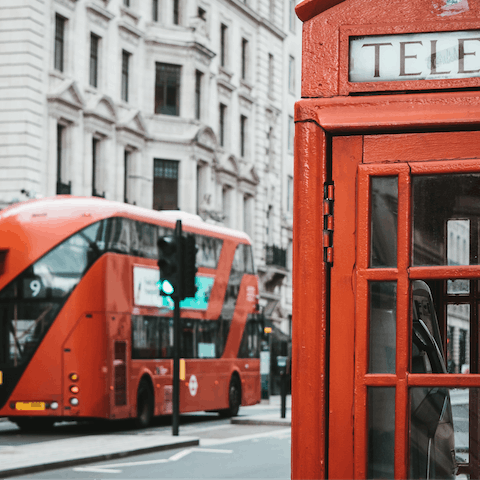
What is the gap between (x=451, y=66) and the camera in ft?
10.5

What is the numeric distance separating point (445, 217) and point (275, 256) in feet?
143

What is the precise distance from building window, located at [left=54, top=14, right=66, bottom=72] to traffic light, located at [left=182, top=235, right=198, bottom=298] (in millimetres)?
15678

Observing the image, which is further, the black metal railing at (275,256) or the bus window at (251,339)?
the black metal railing at (275,256)

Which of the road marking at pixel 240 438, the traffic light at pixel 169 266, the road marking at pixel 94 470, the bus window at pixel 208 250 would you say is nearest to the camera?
the road marking at pixel 94 470

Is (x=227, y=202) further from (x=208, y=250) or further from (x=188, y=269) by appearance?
(x=188, y=269)

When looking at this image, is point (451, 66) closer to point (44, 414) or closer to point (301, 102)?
point (301, 102)

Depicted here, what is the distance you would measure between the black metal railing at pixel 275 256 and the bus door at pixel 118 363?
26800mm

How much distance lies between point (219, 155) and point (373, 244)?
39019mm

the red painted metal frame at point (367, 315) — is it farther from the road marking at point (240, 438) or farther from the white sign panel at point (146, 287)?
the white sign panel at point (146, 287)

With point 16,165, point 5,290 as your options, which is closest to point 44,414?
point 5,290

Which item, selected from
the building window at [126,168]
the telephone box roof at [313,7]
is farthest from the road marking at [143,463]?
the building window at [126,168]

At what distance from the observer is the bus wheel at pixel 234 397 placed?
24.3 m

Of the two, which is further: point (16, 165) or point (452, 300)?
point (16, 165)

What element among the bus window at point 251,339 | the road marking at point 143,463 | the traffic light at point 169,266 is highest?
the traffic light at point 169,266
